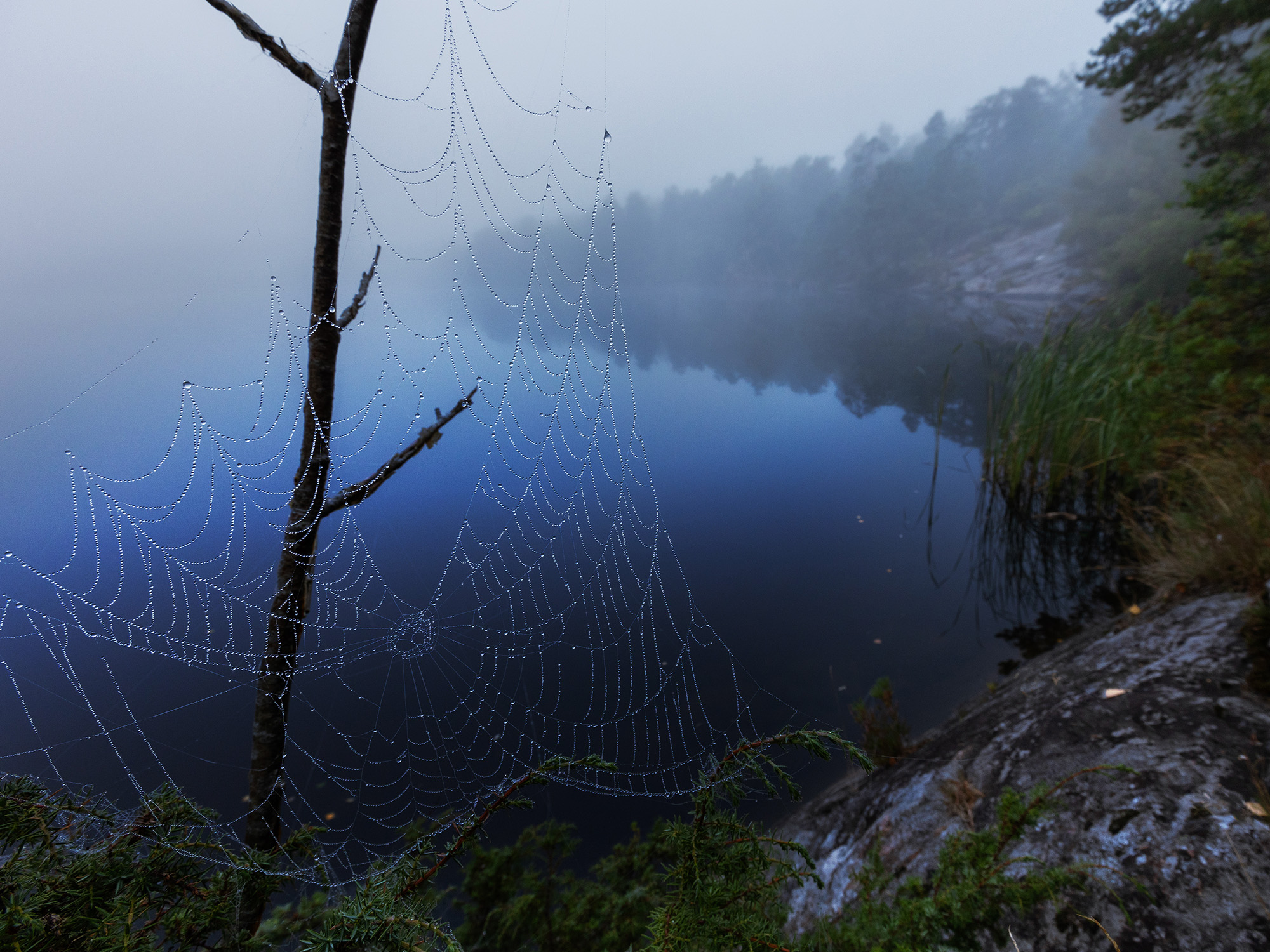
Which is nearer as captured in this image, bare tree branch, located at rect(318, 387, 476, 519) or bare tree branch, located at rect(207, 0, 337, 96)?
bare tree branch, located at rect(207, 0, 337, 96)

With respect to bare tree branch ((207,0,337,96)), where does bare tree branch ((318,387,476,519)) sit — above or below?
below

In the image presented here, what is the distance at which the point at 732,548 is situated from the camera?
7.56 metres

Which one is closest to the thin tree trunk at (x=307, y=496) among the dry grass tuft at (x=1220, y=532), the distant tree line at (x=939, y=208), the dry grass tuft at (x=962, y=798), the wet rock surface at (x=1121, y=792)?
the wet rock surface at (x=1121, y=792)

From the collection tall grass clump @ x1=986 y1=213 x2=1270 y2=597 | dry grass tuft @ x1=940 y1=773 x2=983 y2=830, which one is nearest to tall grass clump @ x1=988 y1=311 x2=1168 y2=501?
tall grass clump @ x1=986 y1=213 x2=1270 y2=597

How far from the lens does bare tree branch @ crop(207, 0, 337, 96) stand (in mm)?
1463

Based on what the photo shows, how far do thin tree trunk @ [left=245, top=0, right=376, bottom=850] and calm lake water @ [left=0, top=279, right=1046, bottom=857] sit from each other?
630 mm

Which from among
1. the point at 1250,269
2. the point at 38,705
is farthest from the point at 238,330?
the point at 1250,269

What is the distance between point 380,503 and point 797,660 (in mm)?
5410

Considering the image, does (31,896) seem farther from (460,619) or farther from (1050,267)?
(1050,267)

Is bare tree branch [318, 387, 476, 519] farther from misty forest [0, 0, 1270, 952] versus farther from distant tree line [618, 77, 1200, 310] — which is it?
distant tree line [618, 77, 1200, 310]

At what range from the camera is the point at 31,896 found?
3.59ft

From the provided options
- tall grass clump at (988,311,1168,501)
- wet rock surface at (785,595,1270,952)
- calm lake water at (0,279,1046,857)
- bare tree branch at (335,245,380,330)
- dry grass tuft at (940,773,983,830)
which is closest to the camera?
wet rock surface at (785,595,1270,952)

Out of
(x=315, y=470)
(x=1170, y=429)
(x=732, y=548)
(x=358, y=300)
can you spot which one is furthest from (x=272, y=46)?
(x=1170, y=429)

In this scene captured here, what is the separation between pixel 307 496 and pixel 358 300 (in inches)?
26.7
